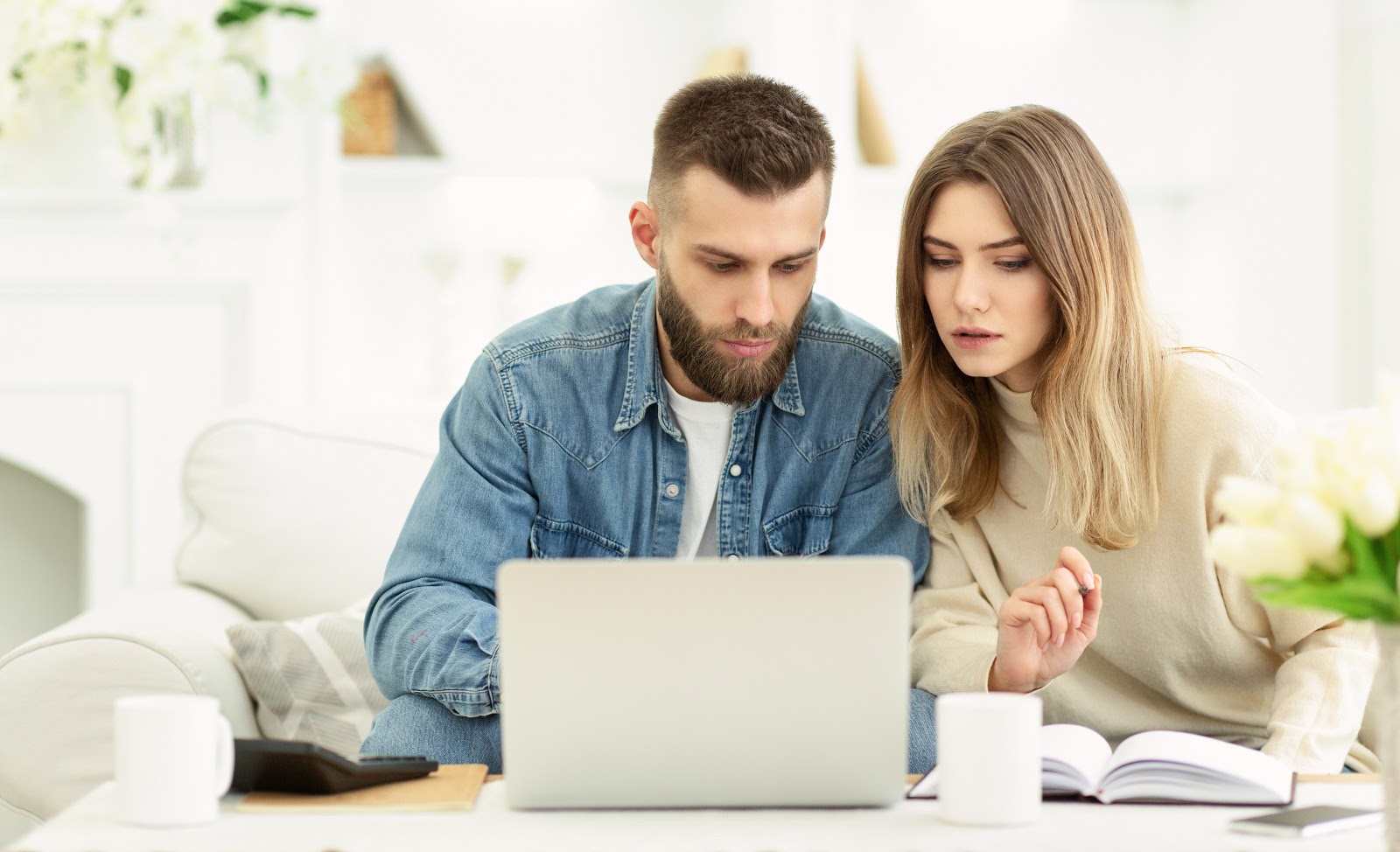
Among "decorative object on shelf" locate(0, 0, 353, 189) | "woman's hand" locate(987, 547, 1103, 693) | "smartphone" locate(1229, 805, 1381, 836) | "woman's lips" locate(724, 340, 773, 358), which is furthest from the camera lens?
"decorative object on shelf" locate(0, 0, 353, 189)

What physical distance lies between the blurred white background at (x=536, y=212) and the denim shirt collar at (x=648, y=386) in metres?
1.33

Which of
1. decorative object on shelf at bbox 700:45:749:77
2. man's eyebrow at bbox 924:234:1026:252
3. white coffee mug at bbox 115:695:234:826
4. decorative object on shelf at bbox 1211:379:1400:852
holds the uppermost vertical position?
decorative object on shelf at bbox 700:45:749:77

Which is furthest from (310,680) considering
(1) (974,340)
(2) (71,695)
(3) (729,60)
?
(3) (729,60)

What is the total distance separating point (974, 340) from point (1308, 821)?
2.47ft

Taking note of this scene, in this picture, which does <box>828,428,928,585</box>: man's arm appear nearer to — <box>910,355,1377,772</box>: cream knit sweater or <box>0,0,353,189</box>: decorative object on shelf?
<box>910,355,1377,772</box>: cream knit sweater

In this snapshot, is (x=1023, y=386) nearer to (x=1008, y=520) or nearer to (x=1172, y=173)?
(x=1008, y=520)

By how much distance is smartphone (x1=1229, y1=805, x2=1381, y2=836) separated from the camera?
39.0 inches

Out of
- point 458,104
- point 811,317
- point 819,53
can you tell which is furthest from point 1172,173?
point 811,317

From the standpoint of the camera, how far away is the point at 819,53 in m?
3.21

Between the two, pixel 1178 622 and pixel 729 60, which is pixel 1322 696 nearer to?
pixel 1178 622

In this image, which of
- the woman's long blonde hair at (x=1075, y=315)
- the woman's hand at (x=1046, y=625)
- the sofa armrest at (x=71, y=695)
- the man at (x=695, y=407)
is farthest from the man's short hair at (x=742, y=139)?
the sofa armrest at (x=71, y=695)

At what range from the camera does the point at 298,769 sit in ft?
3.55

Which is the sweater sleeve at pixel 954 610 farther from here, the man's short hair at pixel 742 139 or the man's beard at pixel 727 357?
the man's short hair at pixel 742 139

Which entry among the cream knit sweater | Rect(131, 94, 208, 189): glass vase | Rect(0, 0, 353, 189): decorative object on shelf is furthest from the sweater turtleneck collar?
Rect(131, 94, 208, 189): glass vase
